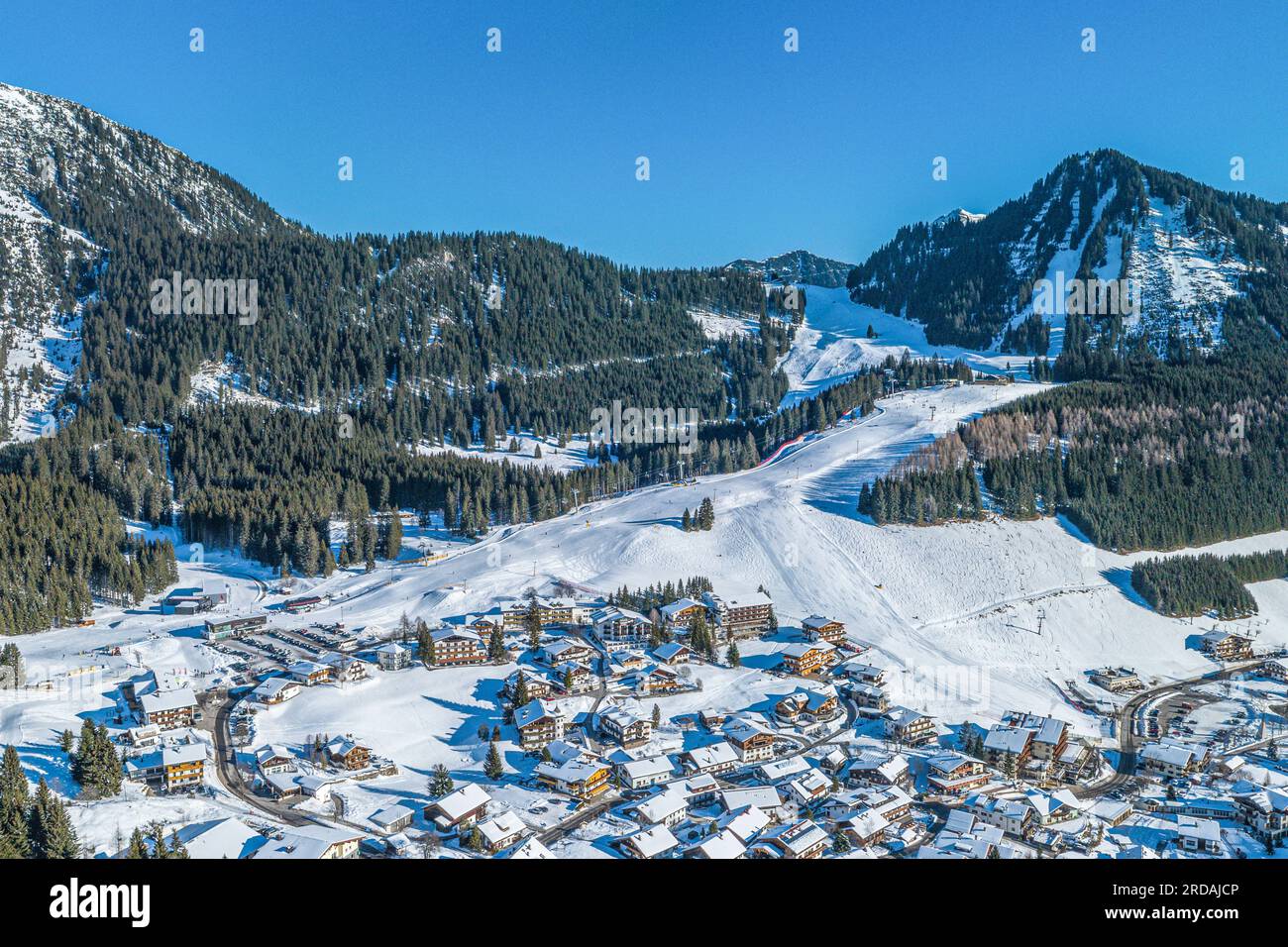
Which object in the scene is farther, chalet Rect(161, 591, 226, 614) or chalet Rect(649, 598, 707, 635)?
chalet Rect(161, 591, 226, 614)

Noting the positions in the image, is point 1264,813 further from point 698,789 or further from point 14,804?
point 14,804

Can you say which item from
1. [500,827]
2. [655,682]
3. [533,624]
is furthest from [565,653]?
[500,827]

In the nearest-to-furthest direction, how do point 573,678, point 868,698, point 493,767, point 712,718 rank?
point 493,767, point 712,718, point 573,678, point 868,698

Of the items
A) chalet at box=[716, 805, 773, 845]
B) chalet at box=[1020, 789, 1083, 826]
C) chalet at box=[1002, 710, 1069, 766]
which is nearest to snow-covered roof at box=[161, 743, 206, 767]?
chalet at box=[716, 805, 773, 845]

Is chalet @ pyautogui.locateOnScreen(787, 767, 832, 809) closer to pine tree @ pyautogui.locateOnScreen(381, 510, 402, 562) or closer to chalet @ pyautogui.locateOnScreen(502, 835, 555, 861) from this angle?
chalet @ pyautogui.locateOnScreen(502, 835, 555, 861)

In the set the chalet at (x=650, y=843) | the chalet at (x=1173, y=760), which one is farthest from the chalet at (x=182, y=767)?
the chalet at (x=1173, y=760)

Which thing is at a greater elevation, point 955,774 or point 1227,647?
point 1227,647
